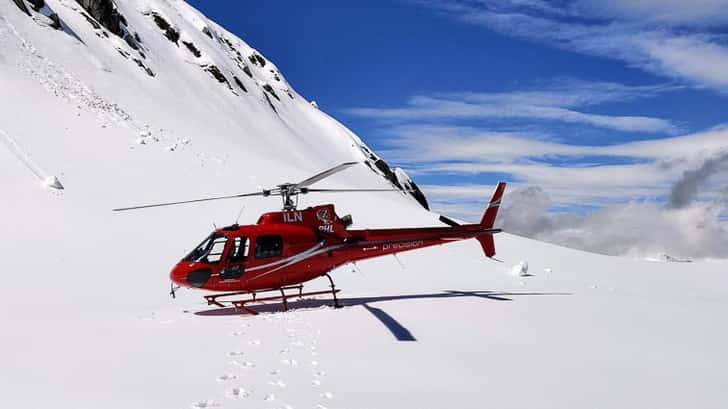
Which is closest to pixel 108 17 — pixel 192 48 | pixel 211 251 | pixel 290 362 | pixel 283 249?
pixel 192 48

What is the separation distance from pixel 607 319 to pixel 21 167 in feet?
68.4

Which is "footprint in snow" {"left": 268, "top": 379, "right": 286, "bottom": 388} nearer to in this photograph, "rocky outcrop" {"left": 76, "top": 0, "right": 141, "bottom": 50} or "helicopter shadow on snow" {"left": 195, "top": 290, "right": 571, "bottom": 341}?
"helicopter shadow on snow" {"left": 195, "top": 290, "right": 571, "bottom": 341}

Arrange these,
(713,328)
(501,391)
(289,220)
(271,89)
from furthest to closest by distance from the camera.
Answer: (271,89) → (289,220) → (713,328) → (501,391)

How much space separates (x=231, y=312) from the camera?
12188 millimetres

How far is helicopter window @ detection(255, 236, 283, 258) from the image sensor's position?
12625 mm

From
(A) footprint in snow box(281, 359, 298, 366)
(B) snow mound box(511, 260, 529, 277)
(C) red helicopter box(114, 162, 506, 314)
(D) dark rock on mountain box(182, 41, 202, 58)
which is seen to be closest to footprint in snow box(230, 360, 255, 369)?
(A) footprint in snow box(281, 359, 298, 366)

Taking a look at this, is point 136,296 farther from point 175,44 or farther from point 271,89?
point 271,89

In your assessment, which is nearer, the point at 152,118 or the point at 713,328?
the point at 713,328

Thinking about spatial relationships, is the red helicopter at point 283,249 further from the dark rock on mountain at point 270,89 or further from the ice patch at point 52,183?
the dark rock on mountain at point 270,89

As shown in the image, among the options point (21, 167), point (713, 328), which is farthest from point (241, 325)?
point (21, 167)

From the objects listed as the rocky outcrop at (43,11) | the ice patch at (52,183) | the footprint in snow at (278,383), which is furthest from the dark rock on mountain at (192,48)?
the footprint in snow at (278,383)

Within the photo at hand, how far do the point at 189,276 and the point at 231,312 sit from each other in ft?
4.18

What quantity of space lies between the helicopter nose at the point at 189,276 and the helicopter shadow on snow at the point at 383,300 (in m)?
0.70

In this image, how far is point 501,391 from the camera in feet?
22.1
